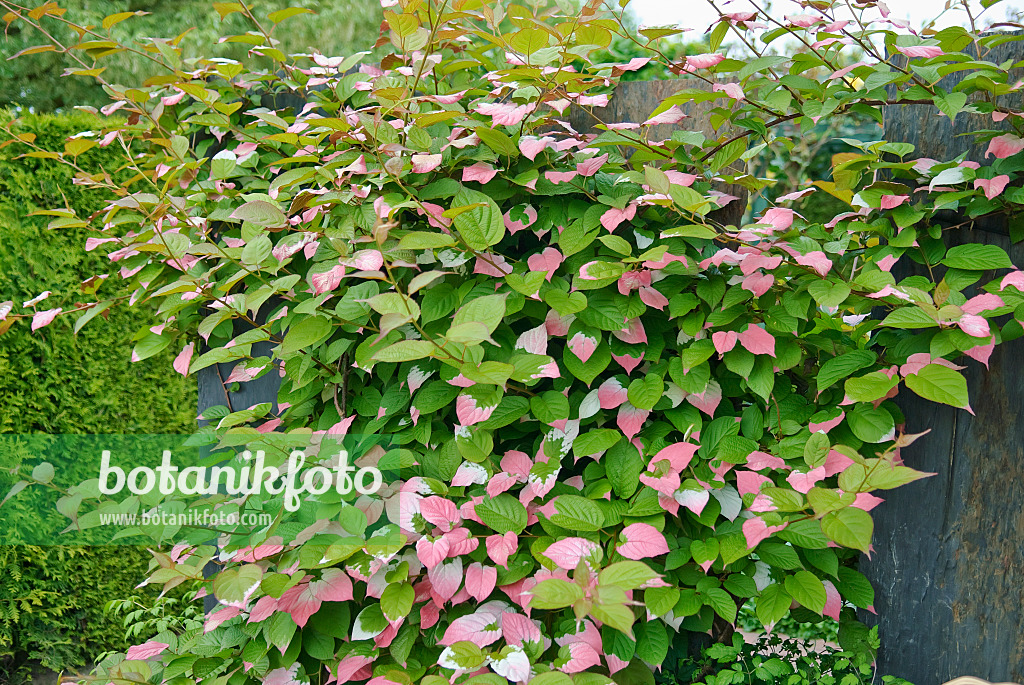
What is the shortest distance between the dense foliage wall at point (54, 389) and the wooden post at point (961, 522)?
2911 mm

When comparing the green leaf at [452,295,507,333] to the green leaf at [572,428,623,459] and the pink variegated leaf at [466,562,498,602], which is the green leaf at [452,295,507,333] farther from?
the pink variegated leaf at [466,562,498,602]

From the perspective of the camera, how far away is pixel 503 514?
136 centimetres

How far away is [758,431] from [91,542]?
2.79m

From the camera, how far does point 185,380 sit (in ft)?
10.5

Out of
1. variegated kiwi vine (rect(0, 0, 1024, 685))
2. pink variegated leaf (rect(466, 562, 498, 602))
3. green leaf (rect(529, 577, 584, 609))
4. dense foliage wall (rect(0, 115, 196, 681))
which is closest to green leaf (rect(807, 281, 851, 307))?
variegated kiwi vine (rect(0, 0, 1024, 685))

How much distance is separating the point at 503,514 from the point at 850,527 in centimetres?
64

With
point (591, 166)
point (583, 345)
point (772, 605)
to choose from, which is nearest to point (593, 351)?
point (583, 345)

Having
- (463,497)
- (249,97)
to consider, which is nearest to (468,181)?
(463,497)

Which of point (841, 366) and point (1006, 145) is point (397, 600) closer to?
point (841, 366)

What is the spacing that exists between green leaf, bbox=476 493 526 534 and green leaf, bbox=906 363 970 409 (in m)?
0.79

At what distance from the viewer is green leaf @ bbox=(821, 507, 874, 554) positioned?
3.80 ft

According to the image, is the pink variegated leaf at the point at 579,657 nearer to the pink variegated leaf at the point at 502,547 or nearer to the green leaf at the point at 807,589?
the pink variegated leaf at the point at 502,547

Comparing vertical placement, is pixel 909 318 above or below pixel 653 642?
above

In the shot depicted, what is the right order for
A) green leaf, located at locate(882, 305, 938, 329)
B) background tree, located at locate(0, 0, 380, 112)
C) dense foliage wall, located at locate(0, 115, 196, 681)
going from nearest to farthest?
green leaf, located at locate(882, 305, 938, 329) < dense foliage wall, located at locate(0, 115, 196, 681) < background tree, located at locate(0, 0, 380, 112)
